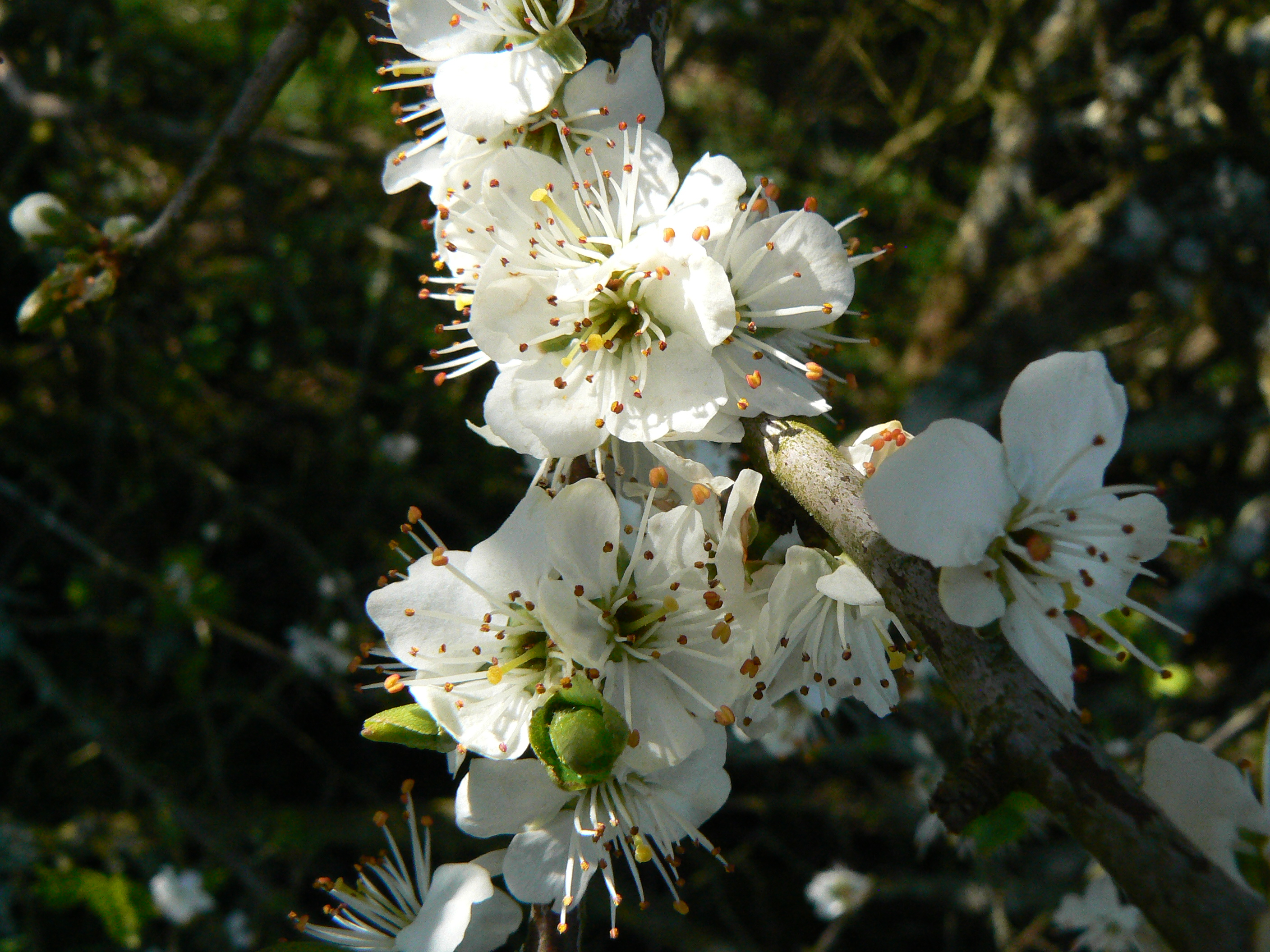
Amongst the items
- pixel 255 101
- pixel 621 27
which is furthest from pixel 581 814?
pixel 255 101

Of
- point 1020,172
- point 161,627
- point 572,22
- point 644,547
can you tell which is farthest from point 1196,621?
point 161,627

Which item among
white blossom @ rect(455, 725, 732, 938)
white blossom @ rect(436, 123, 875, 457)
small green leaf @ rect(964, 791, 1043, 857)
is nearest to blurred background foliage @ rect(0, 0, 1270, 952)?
small green leaf @ rect(964, 791, 1043, 857)

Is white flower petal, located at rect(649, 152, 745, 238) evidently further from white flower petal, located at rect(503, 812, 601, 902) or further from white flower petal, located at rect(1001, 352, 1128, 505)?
white flower petal, located at rect(503, 812, 601, 902)

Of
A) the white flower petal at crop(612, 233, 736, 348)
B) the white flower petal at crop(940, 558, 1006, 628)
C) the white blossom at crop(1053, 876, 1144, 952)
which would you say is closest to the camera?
the white flower petal at crop(940, 558, 1006, 628)

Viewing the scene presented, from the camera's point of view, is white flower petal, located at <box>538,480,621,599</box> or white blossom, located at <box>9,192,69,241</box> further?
white blossom, located at <box>9,192,69,241</box>

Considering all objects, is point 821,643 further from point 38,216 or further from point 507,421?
point 38,216

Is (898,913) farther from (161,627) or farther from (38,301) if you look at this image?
(38,301)
